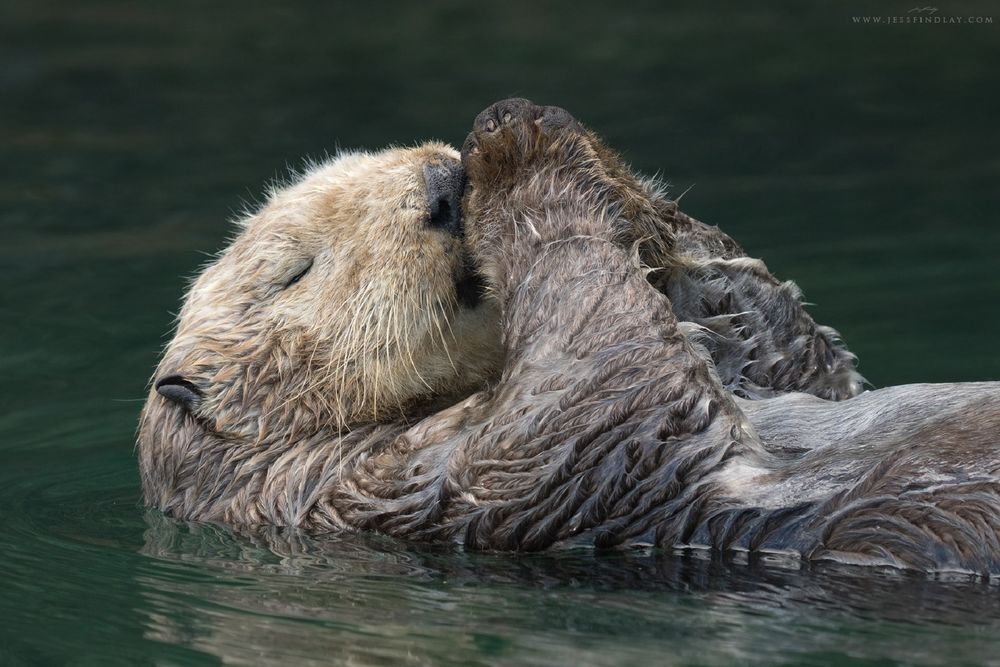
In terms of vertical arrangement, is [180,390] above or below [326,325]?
below

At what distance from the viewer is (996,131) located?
9672 millimetres

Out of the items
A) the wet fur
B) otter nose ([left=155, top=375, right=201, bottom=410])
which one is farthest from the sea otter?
the wet fur

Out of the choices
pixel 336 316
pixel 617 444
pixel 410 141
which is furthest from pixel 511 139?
pixel 410 141

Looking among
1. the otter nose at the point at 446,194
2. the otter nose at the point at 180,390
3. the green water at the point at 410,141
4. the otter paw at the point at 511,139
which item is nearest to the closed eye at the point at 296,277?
the otter nose at the point at 180,390

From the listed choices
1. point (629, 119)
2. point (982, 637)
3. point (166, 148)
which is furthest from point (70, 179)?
point (982, 637)

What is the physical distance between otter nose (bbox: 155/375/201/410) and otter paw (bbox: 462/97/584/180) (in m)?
1.10

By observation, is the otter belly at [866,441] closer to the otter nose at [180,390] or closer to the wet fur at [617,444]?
the wet fur at [617,444]

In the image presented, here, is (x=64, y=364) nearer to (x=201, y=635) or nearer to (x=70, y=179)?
(x=70, y=179)

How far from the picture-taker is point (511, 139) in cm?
432

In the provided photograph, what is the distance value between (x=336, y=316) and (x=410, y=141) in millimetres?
5040

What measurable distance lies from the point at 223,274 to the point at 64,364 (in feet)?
8.13

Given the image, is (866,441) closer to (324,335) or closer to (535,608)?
(535,608)

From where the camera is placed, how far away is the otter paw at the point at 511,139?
432 centimetres

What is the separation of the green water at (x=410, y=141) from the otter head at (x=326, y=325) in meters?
0.34
